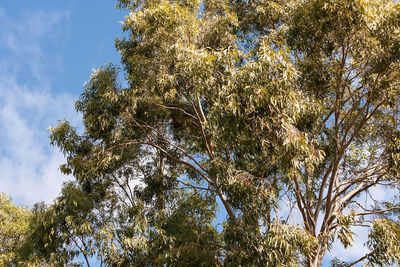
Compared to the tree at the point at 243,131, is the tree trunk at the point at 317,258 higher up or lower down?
lower down

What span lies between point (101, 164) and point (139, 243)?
2004 mm

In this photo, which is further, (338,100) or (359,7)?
(338,100)

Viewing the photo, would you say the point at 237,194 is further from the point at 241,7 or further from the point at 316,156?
the point at 241,7

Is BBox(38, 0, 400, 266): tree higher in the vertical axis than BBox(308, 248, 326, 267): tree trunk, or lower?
higher

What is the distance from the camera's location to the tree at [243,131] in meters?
7.53

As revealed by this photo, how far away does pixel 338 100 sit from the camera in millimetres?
8805

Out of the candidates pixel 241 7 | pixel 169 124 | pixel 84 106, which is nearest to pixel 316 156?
pixel 169 124

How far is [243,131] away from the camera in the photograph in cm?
769

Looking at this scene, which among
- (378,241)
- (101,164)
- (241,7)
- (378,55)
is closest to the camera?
(378,241)

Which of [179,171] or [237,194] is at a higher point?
[179,171]

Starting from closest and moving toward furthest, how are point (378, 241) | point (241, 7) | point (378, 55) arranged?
point (378, 241) < point (378, 55) < point (241, 7)

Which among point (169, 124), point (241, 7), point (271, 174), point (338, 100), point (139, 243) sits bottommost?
point (139, 243)

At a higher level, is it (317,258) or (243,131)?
(243,131)

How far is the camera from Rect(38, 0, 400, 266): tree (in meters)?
7.53
